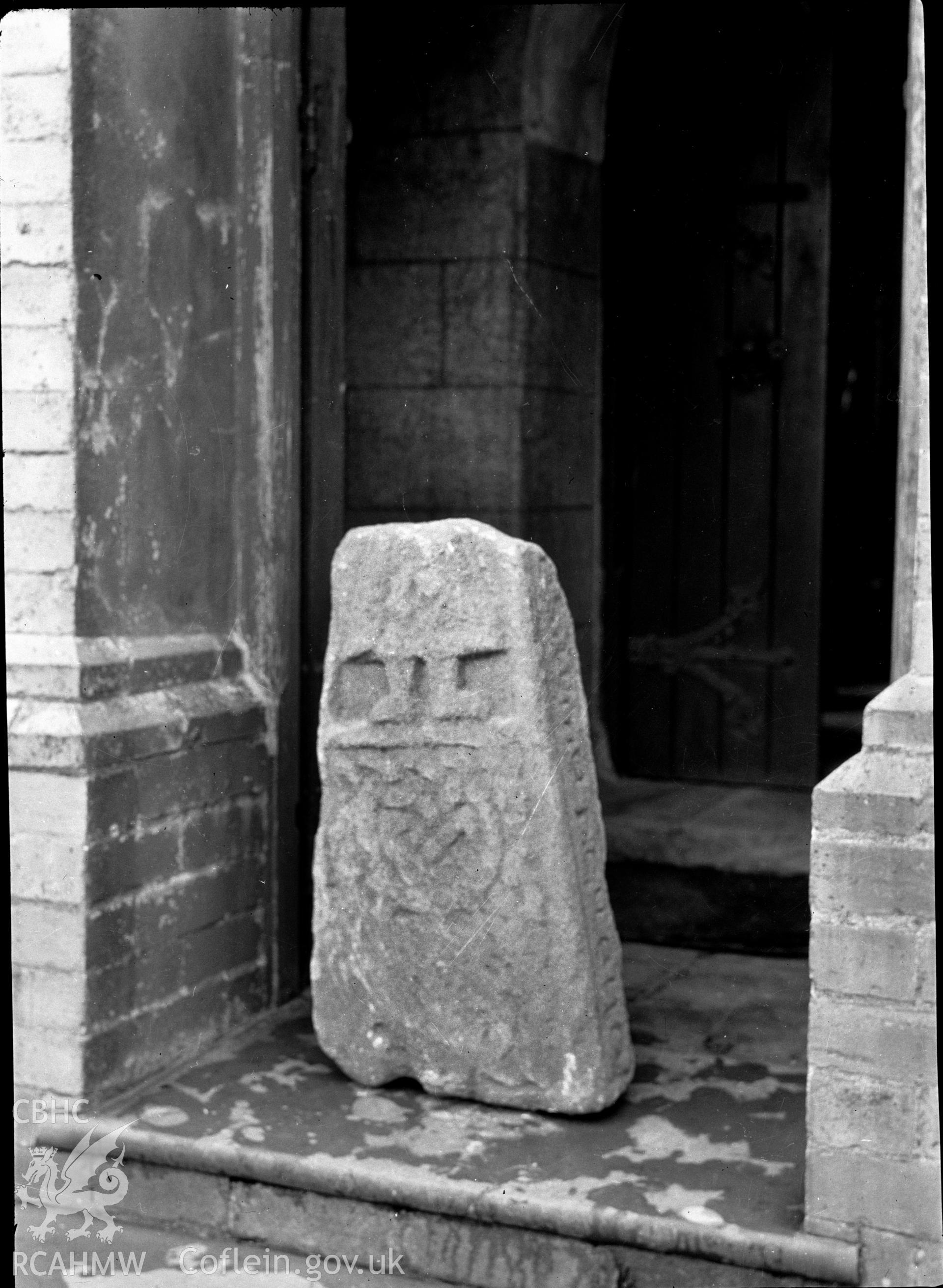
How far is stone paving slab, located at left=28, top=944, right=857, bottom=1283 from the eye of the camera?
10.1 feet

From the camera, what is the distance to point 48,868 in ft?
11.9

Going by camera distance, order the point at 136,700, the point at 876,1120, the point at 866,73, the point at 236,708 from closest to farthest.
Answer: the point at 876,1120, the point at 136,700, the point at 236,708, the point at 866,73

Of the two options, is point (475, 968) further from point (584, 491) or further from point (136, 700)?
point (584, 491)

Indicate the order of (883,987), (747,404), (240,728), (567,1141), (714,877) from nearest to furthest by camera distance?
(883,987)
(567,1141)
(240,728)
(714,877)
(747,404)

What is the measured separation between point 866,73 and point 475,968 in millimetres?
3124

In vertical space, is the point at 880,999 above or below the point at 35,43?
below

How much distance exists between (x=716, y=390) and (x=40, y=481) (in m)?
2.47

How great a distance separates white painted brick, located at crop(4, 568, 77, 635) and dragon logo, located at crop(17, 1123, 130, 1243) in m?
1.09

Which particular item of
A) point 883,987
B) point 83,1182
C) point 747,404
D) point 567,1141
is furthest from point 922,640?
point 747,404

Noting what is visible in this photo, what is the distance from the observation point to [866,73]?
16.8ft

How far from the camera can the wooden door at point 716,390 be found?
518 cm

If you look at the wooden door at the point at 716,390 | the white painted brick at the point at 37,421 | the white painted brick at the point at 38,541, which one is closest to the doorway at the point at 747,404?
the wooden door at the point at 716,390

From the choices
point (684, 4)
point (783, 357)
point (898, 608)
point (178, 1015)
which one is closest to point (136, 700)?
point (178, 1015)

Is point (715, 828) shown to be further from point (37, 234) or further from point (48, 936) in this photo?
point (37, 234)
